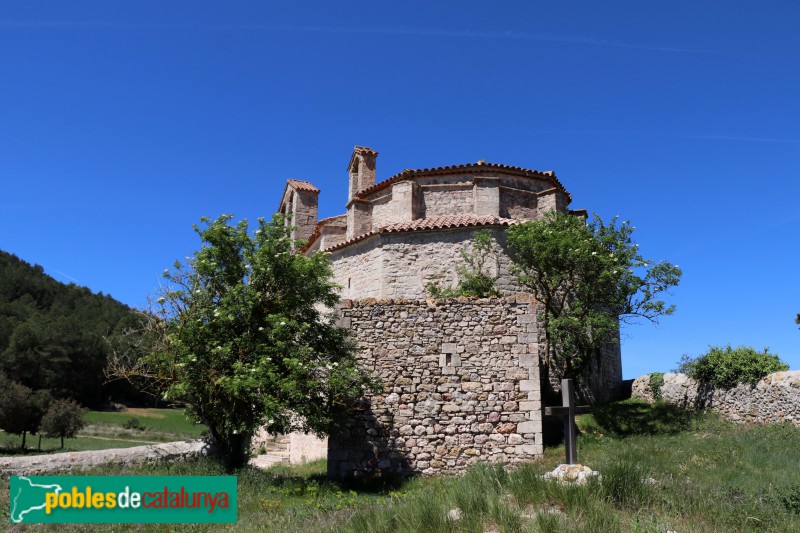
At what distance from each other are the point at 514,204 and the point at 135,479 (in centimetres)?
1632

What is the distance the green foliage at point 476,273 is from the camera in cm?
1769

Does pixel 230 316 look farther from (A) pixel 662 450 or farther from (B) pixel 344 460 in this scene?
(A) pixel 662 450

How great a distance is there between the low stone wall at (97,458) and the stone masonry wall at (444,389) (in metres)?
3.34

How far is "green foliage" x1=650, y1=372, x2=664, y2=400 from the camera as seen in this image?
19438 mm

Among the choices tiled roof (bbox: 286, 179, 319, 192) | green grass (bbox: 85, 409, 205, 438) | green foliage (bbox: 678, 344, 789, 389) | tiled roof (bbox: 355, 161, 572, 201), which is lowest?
green grass (bbox: 85, 409, 205, 438)

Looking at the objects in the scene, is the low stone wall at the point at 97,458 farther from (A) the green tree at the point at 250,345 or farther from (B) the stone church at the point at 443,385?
(B) the stone church at the point at 443,385

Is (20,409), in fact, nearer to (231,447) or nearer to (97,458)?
(97,458)

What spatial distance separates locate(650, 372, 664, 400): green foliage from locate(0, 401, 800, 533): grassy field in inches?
249

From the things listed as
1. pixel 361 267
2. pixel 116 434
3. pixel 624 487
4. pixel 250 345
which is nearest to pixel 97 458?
pixel 250 345

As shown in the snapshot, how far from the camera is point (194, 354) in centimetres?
1132

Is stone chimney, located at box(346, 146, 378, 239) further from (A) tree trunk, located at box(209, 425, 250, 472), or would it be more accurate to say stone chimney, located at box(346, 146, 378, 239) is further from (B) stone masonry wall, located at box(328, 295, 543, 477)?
(A) tree trunk, located at box(209, 425, 250, 472)

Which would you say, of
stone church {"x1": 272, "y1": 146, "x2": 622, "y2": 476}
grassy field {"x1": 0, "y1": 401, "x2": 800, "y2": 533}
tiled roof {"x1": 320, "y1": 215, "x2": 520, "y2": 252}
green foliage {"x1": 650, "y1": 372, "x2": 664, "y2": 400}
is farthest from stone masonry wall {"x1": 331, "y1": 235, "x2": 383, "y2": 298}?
green foliage {"x1": 650, "y1": 372, "x2": 664, "y2": 400}

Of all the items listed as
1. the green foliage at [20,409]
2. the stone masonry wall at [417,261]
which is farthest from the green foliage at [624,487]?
the green foliage at [20,409]

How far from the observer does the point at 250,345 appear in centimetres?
1162
